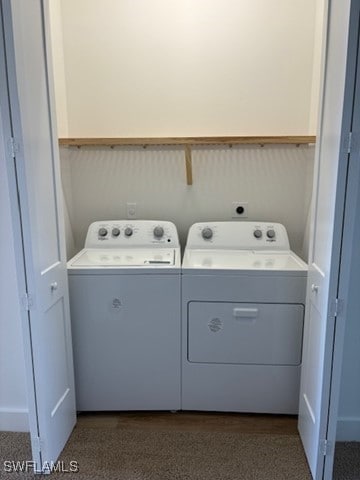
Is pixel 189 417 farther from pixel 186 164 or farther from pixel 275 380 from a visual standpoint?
pixel 186 164

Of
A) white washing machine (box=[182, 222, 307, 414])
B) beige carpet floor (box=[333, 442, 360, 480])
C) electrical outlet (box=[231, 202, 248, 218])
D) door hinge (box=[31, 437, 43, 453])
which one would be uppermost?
electrical outlet (box=[231, 202, 248, 218])

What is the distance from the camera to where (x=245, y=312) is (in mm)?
1864

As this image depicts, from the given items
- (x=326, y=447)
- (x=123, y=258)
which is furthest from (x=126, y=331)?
(x=326, y=447)

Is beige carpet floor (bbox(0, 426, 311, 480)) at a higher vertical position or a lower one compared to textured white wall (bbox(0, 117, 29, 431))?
lower

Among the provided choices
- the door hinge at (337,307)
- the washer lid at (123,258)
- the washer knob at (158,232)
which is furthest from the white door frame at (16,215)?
the door hinge at (337,307)

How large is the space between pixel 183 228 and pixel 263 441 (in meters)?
1.38

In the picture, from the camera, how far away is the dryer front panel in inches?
73.4

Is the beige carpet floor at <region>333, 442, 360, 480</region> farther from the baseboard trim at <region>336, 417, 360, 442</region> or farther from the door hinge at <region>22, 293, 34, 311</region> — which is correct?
the door hinge at <region>22, 293, 34, 311</region>

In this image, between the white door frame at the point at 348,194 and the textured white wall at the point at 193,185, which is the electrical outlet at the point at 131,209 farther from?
the white door frame at the point at 348,194

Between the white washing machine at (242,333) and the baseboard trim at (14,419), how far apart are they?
0.88 meters

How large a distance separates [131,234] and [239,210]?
30.3 inches

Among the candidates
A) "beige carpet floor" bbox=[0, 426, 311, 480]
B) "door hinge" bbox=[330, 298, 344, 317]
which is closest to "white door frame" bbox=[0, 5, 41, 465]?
"beige carpet floor" bbox=[0, 426, 311, 480]

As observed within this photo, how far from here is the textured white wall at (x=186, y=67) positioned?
223 centimetres

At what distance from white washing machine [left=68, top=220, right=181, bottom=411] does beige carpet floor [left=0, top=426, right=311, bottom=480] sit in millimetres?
187
